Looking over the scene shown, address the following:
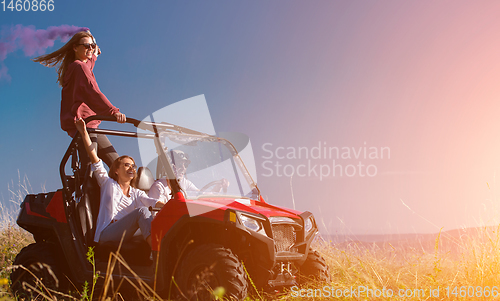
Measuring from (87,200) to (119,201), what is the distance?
1.24 ft

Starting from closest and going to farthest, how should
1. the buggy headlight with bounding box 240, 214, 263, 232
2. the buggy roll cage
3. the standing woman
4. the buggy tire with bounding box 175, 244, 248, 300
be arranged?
1. the buggy tire with bounding box 175, 244, 248, 300
2. the buggy headlight with bounding box 240, 214, 263, 232
3. the buggy roll cage
4. the standing woman

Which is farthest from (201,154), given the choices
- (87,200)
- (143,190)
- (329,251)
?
(329,251)

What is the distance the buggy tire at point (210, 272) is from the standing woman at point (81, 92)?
207 cm

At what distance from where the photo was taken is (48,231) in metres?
5.34

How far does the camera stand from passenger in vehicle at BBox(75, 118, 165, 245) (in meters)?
4.36

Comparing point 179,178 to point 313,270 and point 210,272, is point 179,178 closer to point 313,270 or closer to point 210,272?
point 210,272

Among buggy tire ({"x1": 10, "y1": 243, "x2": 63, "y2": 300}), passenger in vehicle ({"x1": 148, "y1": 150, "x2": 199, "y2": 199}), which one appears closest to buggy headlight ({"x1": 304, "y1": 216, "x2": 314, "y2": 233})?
passenger in vehicle ({"x1": 148, "y1": 150, "x2": 199, "y2": 199})

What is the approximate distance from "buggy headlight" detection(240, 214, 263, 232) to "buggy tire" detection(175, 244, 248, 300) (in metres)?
0.28

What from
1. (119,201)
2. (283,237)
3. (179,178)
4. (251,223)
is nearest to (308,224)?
(283,237)

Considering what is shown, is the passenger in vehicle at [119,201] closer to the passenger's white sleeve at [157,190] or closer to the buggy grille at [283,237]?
the passenger's white sleeve at [157,190]

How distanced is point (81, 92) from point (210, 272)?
3.03 m

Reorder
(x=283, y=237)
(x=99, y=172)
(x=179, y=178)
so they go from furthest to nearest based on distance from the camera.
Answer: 1. (x=99, y=172)
2. (x=179, y=178)
3. (x=283, y=237)

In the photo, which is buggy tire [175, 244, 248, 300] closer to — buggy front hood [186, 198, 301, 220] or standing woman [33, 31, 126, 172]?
buggy front hood [186, 198, 301, 220]

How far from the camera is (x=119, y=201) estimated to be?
4.81 m
